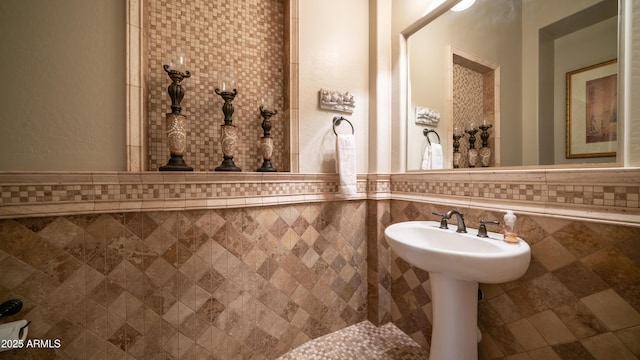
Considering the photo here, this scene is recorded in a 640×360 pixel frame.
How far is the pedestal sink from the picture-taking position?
714 mm

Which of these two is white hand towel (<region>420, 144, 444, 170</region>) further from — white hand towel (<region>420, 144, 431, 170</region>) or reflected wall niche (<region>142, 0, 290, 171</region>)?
reflected wall niche (<region>142, 0, 290, 171</region>)

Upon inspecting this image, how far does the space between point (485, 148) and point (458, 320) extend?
32.7 inches

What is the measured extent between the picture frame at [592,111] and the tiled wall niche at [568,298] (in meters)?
0.28

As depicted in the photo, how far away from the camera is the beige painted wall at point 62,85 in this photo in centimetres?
83

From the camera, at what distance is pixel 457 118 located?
1.25 metres

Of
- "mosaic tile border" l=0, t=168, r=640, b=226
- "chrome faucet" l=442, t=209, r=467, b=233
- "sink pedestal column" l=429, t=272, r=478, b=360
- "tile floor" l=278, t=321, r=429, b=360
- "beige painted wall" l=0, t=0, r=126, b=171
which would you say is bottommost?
"tile floor" l=278, t=321, r=429, b=360

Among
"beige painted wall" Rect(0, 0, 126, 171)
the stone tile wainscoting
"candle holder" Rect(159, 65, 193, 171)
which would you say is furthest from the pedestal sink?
"beige painted wall" Rect(0, 0, 126, 171)

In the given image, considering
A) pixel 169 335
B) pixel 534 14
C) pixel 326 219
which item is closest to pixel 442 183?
pixel 326 219

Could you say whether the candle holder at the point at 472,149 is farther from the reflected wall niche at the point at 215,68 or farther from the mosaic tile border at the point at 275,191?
the reflected wall niche at the point at 215,68

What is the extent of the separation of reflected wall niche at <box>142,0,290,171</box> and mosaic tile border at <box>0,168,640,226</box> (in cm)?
16

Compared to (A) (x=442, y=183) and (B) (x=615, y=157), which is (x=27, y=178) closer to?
(A) (x=442, y=183)

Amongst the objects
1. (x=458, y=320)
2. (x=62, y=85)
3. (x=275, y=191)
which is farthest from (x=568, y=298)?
(x=62, y=85)

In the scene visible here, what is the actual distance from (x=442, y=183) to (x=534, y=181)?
1.28 feet

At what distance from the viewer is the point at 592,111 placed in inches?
30.6
